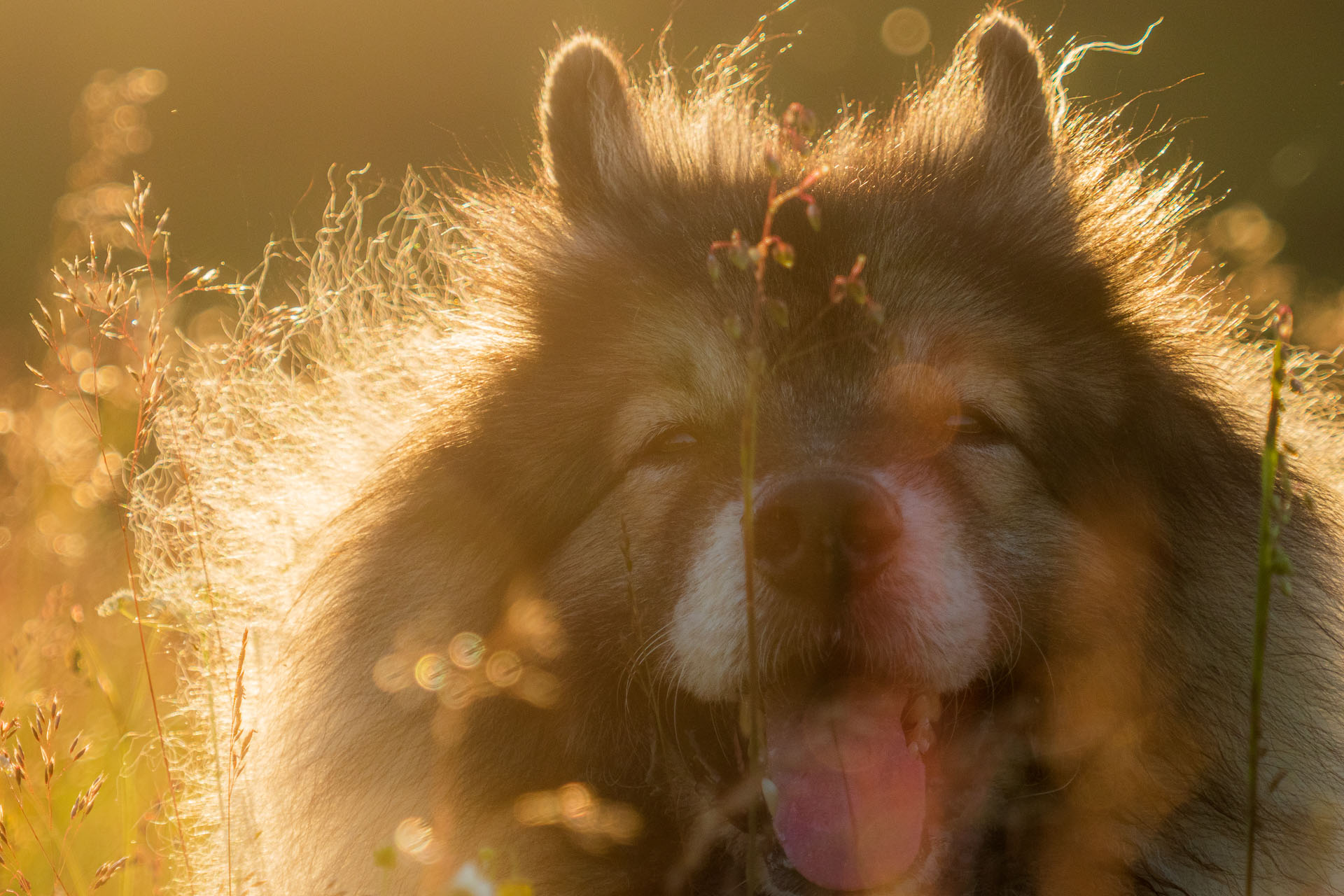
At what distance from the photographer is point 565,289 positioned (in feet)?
10.2

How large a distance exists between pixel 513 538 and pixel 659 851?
0.79m

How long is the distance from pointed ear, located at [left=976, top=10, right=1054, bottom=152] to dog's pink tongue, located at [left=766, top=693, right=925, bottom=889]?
5.23 feet

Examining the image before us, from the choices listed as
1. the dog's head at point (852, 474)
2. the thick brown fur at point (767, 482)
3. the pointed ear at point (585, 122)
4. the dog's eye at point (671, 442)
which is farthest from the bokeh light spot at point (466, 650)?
the pointed ear at point (585, 122)

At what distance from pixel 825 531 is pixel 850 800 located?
0.61 m

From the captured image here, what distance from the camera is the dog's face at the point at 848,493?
8.53 feet

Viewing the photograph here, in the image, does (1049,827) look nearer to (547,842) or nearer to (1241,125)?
(547,842)

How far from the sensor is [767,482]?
2.58 m

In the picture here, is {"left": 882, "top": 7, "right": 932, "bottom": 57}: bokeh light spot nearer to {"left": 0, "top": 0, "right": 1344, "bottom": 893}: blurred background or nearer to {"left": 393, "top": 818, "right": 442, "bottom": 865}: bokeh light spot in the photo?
{"left": 0, "top": 0, "right": 1344, "bottom": 893}: blurred background

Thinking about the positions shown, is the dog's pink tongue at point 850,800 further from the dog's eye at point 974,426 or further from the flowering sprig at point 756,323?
the flowering sprig at point 756,323

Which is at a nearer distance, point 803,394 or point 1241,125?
point 803,394

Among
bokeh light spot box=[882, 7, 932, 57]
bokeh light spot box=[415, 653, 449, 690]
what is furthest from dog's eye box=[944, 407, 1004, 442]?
bokeh light spot box=[882, 7, 932, 57]

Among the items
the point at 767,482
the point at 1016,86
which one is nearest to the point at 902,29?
the point at 1016,86

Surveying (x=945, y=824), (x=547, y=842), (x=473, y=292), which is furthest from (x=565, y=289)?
(x=945, y=824)

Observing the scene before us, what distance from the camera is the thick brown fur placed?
2.79 m
